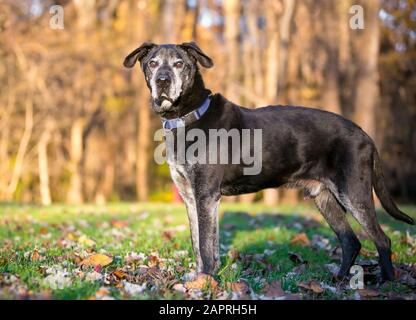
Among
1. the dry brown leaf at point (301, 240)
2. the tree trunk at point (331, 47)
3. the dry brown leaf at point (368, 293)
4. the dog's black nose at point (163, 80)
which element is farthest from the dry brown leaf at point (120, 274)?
the tree trunk at point (331, 47)

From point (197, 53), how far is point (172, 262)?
6.86ft

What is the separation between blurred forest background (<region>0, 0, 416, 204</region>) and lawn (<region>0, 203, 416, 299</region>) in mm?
9631

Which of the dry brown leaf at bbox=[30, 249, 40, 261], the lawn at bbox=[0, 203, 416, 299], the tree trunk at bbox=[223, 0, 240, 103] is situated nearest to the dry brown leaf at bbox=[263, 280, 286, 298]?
the lawn at bbox=[0, 203, 416, 299]

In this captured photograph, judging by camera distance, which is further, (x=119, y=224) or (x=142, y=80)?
(x=142, y=80)

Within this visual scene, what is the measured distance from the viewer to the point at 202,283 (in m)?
4.29

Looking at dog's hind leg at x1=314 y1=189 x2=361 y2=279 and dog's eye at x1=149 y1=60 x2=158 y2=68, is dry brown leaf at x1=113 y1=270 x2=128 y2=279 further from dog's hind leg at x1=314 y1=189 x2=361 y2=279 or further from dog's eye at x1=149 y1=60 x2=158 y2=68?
dog's hind leg at x1=314 y1=189 x2=361 y2=279

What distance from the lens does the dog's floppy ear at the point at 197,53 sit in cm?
539

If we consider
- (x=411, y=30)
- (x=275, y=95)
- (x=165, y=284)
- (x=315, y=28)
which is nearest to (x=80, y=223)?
(x=165, y=284)

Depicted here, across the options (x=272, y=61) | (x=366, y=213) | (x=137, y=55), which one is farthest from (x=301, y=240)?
(x=272, y=61)

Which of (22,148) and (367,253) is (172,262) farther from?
(22,148)

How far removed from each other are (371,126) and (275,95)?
4.34m

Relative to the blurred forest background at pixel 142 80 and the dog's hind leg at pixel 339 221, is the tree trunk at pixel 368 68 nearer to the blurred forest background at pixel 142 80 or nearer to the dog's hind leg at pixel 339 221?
the blurred forest background at pixel 142 80
